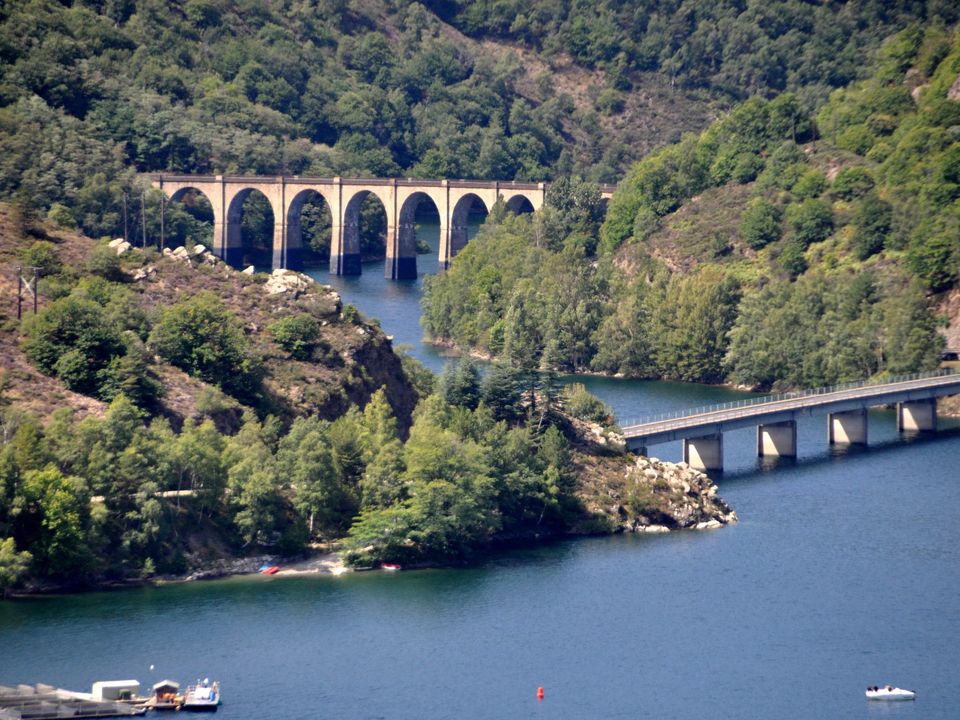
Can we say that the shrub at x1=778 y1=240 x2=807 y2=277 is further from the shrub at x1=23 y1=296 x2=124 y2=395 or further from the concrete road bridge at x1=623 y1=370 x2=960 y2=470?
the shrub at x1=23 y1=296 x2=124 y2=395

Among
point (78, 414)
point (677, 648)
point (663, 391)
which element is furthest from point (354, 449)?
point (663, 391)

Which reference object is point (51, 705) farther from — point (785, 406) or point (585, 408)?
point (785, 406)

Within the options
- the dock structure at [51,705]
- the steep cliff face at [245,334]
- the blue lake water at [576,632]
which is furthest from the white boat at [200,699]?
the steep cliff face at [245,334]

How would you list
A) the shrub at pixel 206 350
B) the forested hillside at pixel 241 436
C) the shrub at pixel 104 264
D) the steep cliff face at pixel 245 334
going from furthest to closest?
the shrub at pixel 104 264, the shrub at pixel 206 350, the steep cliff face at pixel 245 334, the forested hillside at pixel 241 436

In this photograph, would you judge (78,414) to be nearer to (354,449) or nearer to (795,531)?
(354,449)

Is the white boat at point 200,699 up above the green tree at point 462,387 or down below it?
below

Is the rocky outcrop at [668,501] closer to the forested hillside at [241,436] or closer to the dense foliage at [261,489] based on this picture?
the forested hillside at [241,436]
